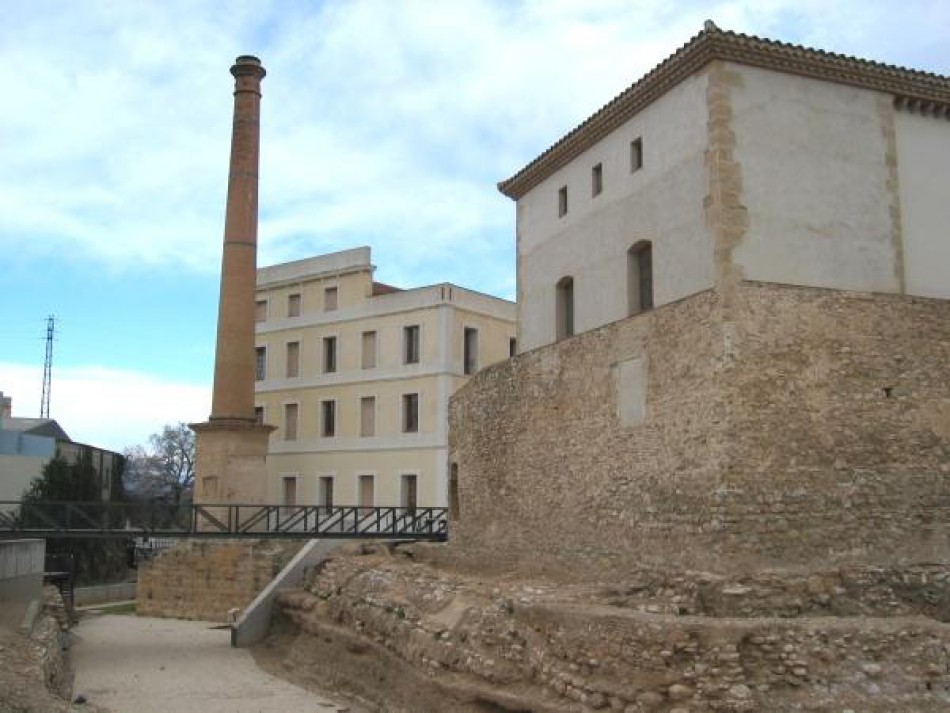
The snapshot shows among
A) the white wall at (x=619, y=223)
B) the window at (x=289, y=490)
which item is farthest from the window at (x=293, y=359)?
the white wall at (x=619, y=223)

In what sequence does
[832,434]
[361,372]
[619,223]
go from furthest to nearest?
[361,372], [619,223], [832,434]

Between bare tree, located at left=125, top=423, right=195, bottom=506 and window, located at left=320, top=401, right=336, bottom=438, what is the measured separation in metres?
33.3

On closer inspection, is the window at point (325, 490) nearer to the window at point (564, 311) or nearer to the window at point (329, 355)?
the window at point (329, 355)

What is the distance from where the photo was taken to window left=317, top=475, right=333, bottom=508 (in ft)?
109

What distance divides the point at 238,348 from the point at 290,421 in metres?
6.32

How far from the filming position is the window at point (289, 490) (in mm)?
34344

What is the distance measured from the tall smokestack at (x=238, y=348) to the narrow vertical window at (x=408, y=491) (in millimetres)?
4362

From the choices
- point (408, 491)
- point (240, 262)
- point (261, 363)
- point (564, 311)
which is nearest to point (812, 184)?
point (564, 311)

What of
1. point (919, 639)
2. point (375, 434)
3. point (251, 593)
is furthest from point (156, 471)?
point (919, 639)

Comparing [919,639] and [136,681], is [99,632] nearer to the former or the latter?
[136,681]

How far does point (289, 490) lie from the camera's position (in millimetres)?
34656

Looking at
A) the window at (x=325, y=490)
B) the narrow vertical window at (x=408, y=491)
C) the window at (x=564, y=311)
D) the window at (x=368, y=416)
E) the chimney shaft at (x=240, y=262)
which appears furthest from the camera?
the window at (x=325, y=490)

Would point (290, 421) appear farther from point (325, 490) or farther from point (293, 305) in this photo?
point (293, 305)

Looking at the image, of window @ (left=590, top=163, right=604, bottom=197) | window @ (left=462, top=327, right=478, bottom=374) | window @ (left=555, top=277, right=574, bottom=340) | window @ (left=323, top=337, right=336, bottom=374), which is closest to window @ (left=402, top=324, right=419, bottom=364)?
window @ (left=462, top=327, right=478, bottom=374)
